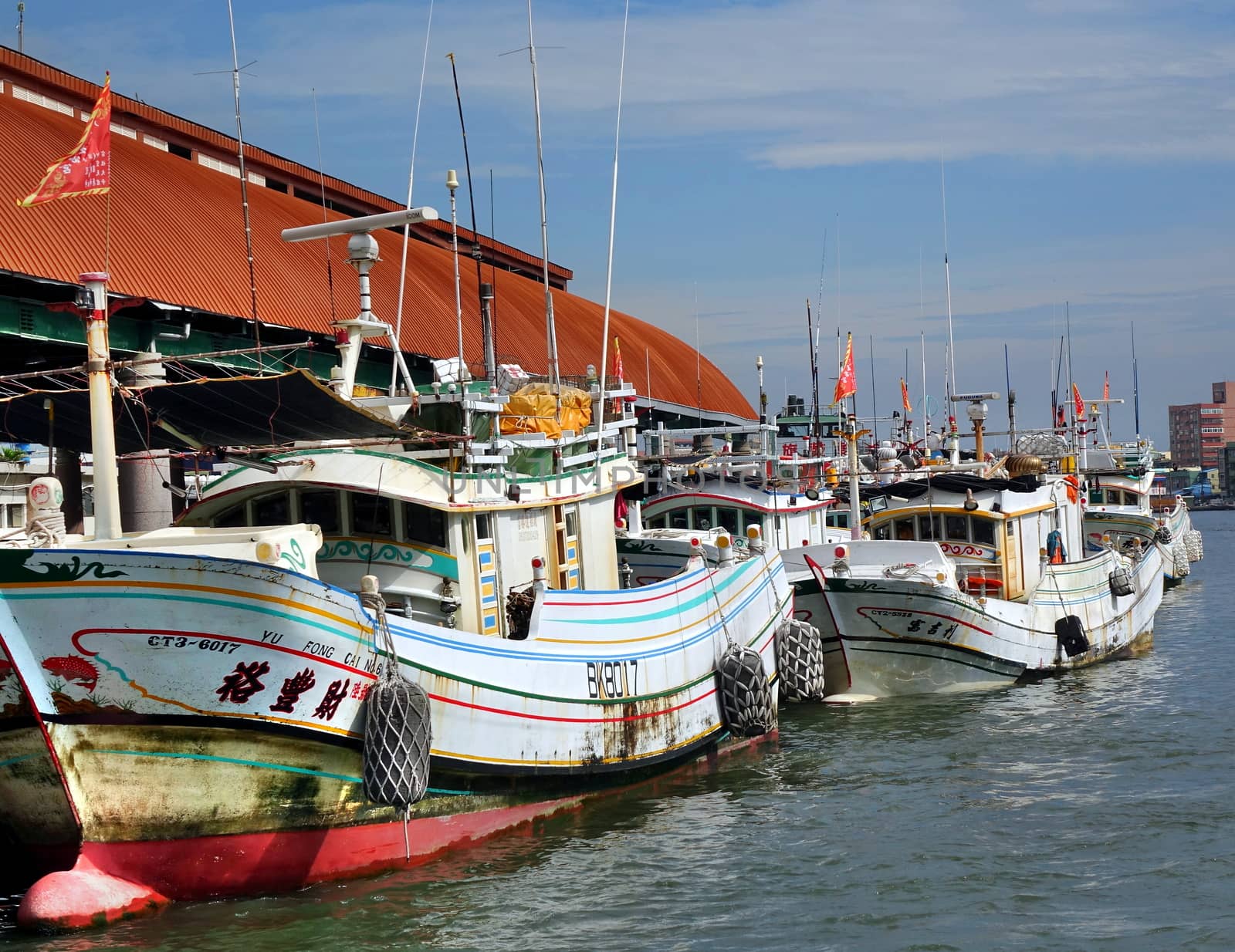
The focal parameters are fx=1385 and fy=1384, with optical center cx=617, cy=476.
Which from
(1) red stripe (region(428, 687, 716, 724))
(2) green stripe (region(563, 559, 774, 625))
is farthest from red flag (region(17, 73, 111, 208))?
(2) green stripe (region(563, 559, 774, 625))

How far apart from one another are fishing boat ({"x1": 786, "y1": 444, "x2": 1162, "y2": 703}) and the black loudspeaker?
29mm

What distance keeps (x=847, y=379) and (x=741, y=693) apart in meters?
10.1

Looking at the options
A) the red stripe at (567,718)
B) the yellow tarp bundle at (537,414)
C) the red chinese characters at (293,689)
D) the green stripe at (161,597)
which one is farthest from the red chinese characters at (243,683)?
the yellow tarp bundle at (537,414)

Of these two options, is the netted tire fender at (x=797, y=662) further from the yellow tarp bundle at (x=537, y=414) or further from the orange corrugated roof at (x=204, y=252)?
the orange corrugated roof at (x=204, y=252)

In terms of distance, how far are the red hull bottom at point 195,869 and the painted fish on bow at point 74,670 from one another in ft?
4.61

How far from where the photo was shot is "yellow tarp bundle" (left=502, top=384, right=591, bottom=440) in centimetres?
1703

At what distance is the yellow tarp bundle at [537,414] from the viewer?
17031 mm

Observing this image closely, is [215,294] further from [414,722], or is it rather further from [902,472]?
[414,722]

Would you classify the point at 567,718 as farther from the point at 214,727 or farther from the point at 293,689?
the point at 214,727

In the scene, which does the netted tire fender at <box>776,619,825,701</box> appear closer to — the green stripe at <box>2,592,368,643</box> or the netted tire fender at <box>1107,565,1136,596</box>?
the green stripe at <box>2,592,368,643</box>

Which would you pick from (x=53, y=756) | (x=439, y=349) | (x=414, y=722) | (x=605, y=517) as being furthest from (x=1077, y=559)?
(x=53, y=756)

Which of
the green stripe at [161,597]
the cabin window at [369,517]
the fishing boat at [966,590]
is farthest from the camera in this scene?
the fishing boat at [966,590]

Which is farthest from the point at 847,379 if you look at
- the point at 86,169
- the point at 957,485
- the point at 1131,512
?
the point at 1131,512

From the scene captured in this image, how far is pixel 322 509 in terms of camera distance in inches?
601
